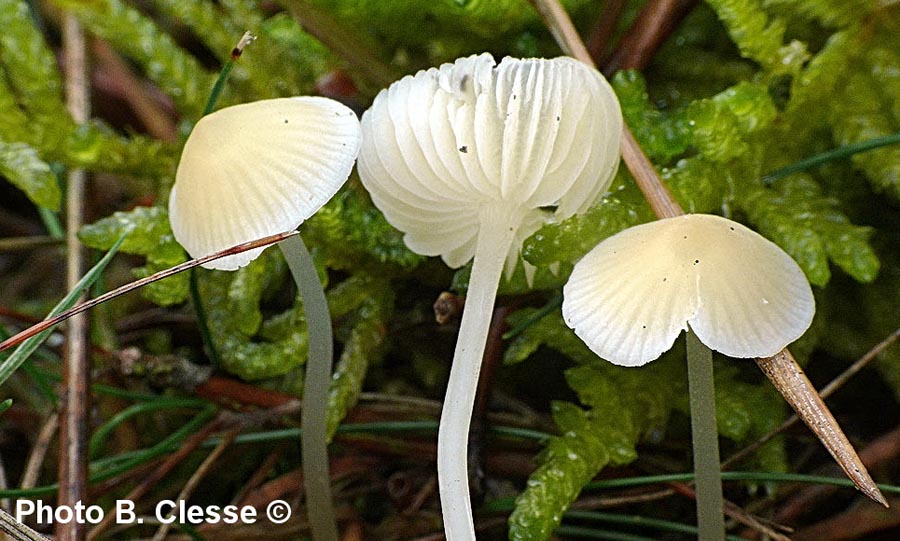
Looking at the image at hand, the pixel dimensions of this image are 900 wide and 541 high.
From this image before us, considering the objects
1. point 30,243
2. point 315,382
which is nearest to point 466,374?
point 315,382

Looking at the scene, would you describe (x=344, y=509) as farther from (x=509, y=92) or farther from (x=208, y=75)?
(x=208, y=75)

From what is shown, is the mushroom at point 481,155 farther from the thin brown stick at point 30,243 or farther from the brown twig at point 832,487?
the thin brown stick at point 30,243

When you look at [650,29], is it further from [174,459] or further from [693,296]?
[174,459]

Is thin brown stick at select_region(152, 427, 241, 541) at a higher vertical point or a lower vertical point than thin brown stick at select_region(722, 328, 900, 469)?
higher

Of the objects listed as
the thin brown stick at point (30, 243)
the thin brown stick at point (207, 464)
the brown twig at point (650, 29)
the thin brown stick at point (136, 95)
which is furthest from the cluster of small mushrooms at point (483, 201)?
the thin brown stick at point (136, 95)

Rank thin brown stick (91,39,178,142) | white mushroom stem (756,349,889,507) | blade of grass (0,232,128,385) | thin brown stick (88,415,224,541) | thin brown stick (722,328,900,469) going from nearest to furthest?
white mushroom stem (756,349,889,507), blade of grass (0,232,128,385), thin brown stick (722,328,900,469), thin brown stick (88,415,224,541), thin brown stick (91,39,178,142)

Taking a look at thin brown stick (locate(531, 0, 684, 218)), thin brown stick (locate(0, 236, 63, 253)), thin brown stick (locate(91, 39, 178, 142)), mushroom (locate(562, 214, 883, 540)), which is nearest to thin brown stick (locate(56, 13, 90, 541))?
thin brown stick (locate(0, 236, 63, 253))

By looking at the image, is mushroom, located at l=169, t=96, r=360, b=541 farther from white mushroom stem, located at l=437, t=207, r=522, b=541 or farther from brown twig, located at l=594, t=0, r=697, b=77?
brown twig, located at l=594, t=0, r=697, b=77
